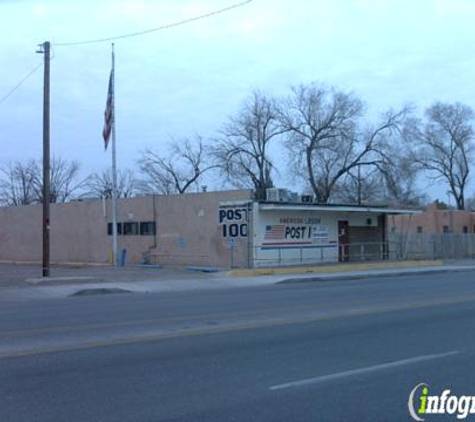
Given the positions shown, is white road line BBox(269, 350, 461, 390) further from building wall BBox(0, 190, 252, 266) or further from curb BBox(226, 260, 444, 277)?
building wall BBox(0, 190, 252, 266)

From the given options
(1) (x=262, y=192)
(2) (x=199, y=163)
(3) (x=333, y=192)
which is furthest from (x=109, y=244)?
(2) (x=199, y=163)

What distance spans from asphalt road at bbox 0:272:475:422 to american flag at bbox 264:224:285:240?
17.2 meters

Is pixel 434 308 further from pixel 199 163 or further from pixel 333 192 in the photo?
pixel 199 163

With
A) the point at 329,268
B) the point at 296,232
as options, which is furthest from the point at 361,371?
the point at 296,232

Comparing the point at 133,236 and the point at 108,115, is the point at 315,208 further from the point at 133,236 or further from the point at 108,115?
the point at 133,236

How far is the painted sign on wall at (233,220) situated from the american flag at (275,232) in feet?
3.89

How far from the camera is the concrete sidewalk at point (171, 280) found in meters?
23.5

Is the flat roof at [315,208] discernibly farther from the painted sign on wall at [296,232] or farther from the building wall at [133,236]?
the building wall at [133,236]

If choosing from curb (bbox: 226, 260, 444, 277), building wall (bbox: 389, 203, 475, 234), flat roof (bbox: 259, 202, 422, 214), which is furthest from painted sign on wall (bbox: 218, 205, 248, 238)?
building wall (bbox: 389, 203, 475, 234)

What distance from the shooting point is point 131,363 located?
973cm

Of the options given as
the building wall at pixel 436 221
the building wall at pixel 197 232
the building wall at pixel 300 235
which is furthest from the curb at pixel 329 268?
the building wall at pixel 436 221

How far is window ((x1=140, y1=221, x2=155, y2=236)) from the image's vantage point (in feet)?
129

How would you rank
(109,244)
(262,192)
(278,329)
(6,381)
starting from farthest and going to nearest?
(262,192), (109,244), (278,329), (6,381)

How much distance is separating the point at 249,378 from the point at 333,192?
2017 inches
